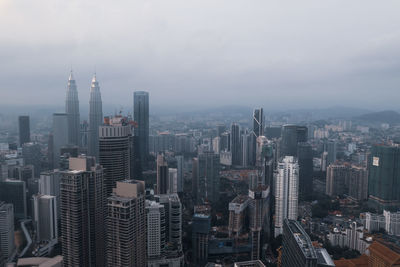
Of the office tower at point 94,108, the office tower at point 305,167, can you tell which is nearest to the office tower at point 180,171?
the office tower at point 94,108

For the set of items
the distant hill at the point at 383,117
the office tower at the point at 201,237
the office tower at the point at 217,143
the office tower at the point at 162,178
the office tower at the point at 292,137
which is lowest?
the office tower at the point at 201,237

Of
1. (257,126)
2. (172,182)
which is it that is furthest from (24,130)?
(257,126)

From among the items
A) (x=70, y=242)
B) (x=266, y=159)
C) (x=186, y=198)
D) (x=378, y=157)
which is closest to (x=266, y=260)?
(x=266, y=159)

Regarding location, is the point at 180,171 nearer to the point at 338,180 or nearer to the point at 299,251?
the point at 338,180

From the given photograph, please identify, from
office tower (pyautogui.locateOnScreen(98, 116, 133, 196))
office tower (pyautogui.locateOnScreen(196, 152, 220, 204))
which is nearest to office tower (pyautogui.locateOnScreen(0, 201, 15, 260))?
office tower (pyautogui.locateOnScreen(98, 116, 133, 196))

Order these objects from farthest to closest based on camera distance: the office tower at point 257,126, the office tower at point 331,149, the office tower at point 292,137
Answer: the office tower at point 331,149 → the office tower at point 257,126 → the office tower at point 292,137

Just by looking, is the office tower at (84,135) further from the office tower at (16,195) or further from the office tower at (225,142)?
the office tower at (225,142)

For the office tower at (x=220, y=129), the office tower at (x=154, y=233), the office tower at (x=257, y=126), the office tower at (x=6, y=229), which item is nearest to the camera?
the office tower at (x=154, y=233)
